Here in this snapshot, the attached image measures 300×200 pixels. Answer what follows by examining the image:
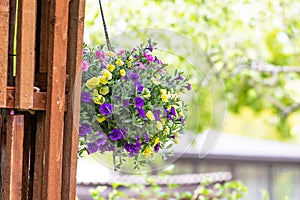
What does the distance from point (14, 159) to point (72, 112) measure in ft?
0.65

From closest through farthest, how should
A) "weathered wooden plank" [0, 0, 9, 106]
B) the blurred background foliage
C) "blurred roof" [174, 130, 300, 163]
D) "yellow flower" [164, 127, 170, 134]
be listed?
"weathered wooden plank" [0, 0, 9, 106] → "yellow flower" [164, 127, 170, 134] → the blurred background foliage → "blurred roof" [174, 130, 300, 163]

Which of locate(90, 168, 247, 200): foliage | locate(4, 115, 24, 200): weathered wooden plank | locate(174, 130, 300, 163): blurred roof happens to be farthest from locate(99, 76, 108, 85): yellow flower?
locate(174, 130, 300, 163): blurred roof

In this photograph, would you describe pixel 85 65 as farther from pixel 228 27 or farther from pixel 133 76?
pixel 228 27

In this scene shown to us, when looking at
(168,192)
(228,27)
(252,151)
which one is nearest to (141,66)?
(168,192)

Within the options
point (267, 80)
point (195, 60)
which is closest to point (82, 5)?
point (195, 60)

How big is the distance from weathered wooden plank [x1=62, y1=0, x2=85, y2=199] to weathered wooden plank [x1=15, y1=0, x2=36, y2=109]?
0.12 meters

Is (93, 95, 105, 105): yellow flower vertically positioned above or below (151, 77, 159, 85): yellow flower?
below

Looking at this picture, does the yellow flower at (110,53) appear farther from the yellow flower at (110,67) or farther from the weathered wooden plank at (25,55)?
the weathered wooden plank at (25,55)

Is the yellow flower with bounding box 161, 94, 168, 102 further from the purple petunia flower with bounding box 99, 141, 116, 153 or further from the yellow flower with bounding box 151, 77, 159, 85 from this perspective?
the purple petunia flower with bounding box 99, 141, 116, 153

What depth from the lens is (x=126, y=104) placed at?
1.60m

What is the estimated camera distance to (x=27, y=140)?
164cm

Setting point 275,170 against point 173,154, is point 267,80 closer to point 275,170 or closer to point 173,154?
point 275,170

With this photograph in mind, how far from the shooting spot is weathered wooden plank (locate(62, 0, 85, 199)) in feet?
5.28

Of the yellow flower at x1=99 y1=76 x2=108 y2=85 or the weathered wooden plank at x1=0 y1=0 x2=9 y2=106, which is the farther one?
the yellow flower at x1=99 y1=76 x2=108 y2=85
